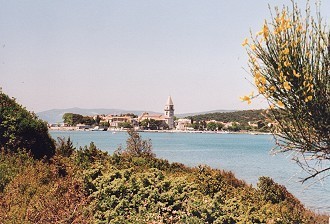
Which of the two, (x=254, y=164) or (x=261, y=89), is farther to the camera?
(x=254, y=164)

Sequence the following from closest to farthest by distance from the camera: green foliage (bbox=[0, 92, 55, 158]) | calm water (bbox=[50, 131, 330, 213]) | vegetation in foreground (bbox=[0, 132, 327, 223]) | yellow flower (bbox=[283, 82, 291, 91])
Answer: yellow flower (bbox=[283, 82, 291, 91])
vegetation in foreground (bbox=[0, 132, 327, 223])
green foliage (bbox=[0, 92, 55, 158])
calm water (bbox=[50, 131, 330, 213])

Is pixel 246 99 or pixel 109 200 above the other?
pixel 246 99

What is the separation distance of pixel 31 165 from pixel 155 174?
3.53 meters

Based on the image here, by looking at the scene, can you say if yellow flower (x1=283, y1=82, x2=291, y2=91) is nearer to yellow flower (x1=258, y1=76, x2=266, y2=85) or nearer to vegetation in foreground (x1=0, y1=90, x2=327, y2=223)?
yellow flower (x1=258, y1=76, x2=266, y2=85)

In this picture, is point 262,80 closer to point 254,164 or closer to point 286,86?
point 286,86

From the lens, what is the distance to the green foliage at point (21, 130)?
42.0ft

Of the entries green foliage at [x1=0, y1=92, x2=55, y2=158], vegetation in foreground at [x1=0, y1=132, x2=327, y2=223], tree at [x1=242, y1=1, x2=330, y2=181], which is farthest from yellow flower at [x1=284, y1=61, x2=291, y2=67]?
green foliage at [x1=0, y1=92, x2=55, y2=158]

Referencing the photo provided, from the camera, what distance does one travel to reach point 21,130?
42.7 feet

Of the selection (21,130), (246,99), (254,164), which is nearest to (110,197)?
(246,99)

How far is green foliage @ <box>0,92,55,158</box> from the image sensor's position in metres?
12.8

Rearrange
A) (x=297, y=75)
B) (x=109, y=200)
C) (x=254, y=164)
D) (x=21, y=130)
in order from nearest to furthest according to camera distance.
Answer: (x=297, y=75), (x=109, y=200), (x=21, y=130), (x=254, y=164)

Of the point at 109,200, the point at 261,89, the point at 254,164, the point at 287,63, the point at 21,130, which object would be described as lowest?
the point at 254,164

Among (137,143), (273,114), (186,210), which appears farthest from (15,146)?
(137,143)

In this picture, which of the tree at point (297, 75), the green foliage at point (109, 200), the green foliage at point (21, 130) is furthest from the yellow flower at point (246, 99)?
the green foliage at point (21, 130)
